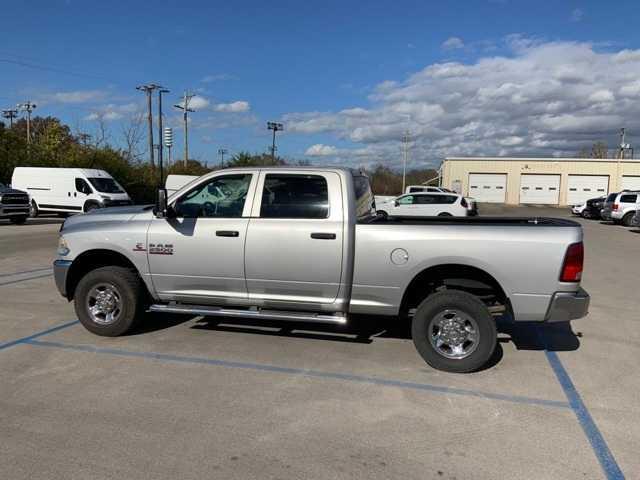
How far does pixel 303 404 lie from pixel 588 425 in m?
2.18

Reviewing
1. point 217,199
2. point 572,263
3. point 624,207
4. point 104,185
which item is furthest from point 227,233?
point 624,207

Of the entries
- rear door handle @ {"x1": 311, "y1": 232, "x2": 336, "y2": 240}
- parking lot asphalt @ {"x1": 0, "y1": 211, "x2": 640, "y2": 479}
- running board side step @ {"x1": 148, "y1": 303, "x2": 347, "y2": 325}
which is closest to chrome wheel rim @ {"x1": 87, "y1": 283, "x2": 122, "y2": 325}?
parking lot asphalt @ {"x1": 0, "y1": 211, "x2": 640, "y2": 479}

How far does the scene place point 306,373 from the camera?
5.03m

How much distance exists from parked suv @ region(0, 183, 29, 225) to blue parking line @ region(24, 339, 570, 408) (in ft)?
61.0

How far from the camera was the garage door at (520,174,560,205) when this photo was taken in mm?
62062

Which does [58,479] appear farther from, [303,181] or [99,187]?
[99,187]

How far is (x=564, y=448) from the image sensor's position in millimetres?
3684

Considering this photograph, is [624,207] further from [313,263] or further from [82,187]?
[82,187]

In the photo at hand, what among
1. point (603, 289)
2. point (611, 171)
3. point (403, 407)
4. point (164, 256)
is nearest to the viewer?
point (403, 407)

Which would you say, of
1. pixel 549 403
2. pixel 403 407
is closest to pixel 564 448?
pixel 549 403

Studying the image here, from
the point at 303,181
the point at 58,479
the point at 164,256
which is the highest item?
the point at 303,181

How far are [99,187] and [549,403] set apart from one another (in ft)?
85.2

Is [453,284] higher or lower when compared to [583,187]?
lower

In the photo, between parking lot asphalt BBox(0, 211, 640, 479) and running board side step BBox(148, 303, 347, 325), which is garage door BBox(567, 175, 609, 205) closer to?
parking lot asphalt BBox(0, 211, 640, 479)
